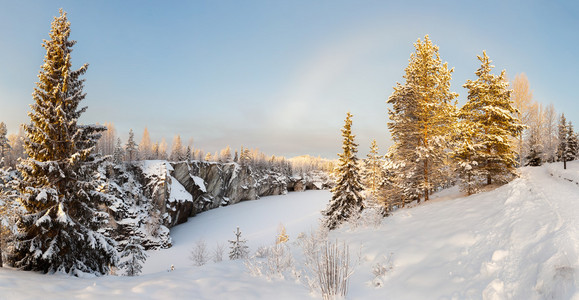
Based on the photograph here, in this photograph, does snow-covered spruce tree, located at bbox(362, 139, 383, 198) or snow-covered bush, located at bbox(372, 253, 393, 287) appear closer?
snow-covered bush, located at bbox(372, 253, 393, 287)

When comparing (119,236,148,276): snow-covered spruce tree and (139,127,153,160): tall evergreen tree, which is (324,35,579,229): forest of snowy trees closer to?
(119,236,148,276): snow-covered spruce tree

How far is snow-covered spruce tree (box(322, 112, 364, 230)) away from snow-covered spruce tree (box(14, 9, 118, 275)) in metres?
13.9

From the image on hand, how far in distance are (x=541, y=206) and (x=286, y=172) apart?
347 ft

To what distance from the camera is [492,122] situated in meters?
15.1

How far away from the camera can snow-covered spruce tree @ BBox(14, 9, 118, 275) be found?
900 centimetres

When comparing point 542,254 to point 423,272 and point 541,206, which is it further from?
point 541,206

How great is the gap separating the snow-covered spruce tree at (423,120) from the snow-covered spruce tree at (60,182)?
646 inches

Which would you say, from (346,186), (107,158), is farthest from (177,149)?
(107,158)

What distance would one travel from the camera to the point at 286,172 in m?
113

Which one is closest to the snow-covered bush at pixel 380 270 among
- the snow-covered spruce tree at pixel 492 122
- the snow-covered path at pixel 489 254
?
the snow-covered path at pixel 489 254

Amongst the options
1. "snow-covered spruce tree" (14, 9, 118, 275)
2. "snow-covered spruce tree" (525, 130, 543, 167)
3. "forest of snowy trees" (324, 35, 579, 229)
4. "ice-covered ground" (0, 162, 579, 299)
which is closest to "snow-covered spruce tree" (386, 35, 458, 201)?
"forest of snowy trees" (324, 35, 579, 229)

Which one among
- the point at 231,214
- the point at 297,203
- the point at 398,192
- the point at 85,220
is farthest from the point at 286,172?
the point at 85,220

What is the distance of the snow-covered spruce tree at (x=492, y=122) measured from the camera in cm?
1466

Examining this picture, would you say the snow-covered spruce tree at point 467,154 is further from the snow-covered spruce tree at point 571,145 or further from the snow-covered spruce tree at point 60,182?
the snow-covered spruce tree at point 571,145
